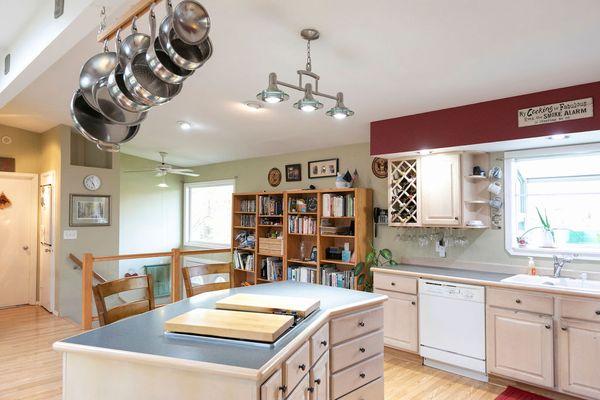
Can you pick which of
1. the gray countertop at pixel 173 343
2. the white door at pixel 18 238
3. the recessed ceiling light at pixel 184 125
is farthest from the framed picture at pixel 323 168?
the white door at pixel 18 238

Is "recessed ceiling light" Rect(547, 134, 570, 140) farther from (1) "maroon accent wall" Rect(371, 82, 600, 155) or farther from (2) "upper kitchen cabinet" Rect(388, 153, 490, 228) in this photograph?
(2) "upper kitchen cabinet" Rect(388, 153, 490, 228)

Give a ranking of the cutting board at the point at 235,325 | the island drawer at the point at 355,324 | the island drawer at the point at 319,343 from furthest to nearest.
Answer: the island drawer at the point at 355,324, the island drawer at the point at 319,343, the cutting board at the point at 235,325

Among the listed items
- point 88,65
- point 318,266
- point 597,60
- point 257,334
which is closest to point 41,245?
point 318,266

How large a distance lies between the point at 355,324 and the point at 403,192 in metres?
2.18

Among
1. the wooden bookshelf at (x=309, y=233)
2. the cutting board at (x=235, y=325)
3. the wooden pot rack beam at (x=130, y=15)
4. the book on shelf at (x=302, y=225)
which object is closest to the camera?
the wooden pot rack beam at (x=130, y=15)

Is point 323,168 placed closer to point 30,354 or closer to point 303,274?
point 303,274

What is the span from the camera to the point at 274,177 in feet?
19.9

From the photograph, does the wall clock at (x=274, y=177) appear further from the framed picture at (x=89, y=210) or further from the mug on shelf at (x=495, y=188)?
the mug on shelf at (x=495, y=188)

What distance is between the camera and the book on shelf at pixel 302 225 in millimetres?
5055

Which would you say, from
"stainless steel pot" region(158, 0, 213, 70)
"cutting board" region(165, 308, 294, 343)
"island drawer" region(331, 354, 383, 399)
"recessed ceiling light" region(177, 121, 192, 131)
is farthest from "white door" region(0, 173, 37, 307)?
"island drawer" region(331, 354, 383, 399)

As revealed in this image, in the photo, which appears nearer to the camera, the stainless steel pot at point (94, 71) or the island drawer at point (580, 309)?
the stainless steel pot at point (94, 71)

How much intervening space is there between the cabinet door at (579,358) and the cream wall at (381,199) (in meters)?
0.69

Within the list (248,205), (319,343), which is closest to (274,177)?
(248,205)

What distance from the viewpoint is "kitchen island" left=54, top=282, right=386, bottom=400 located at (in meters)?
1.36
